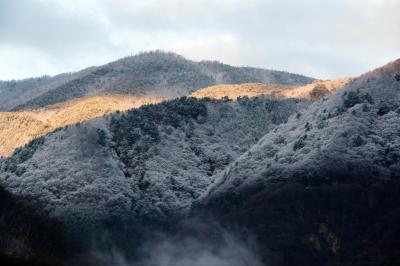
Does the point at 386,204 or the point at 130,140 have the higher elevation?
the point at 130,140

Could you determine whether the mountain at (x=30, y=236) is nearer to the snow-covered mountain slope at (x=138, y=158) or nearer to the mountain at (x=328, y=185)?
the snow-covered mountain slope at (x=138, y=158)

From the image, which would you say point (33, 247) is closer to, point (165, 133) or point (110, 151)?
point (110, 151)

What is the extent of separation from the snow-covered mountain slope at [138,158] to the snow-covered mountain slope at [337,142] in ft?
33.3

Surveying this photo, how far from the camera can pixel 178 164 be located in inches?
6796

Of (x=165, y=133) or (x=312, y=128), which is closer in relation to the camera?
(x=312, y=128)

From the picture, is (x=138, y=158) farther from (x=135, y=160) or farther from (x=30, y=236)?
(x=30, y=236)

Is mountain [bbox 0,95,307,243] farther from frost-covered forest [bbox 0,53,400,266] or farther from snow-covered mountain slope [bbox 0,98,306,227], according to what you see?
frost-covered forest [bbox 0,53,400,266]

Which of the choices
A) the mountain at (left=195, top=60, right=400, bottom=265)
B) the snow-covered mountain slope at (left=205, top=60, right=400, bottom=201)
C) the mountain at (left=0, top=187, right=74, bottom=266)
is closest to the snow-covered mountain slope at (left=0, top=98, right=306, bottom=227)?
the mountain at (left=195, top=60, right=400, bottom=265)

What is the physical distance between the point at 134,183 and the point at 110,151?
12310mm

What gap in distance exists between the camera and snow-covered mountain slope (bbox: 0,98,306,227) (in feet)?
514

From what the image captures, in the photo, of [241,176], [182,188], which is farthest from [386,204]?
[182,188]

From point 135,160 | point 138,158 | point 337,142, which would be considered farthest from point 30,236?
point 337,142

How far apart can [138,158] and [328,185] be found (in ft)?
157

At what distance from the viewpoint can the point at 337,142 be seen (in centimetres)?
15038
